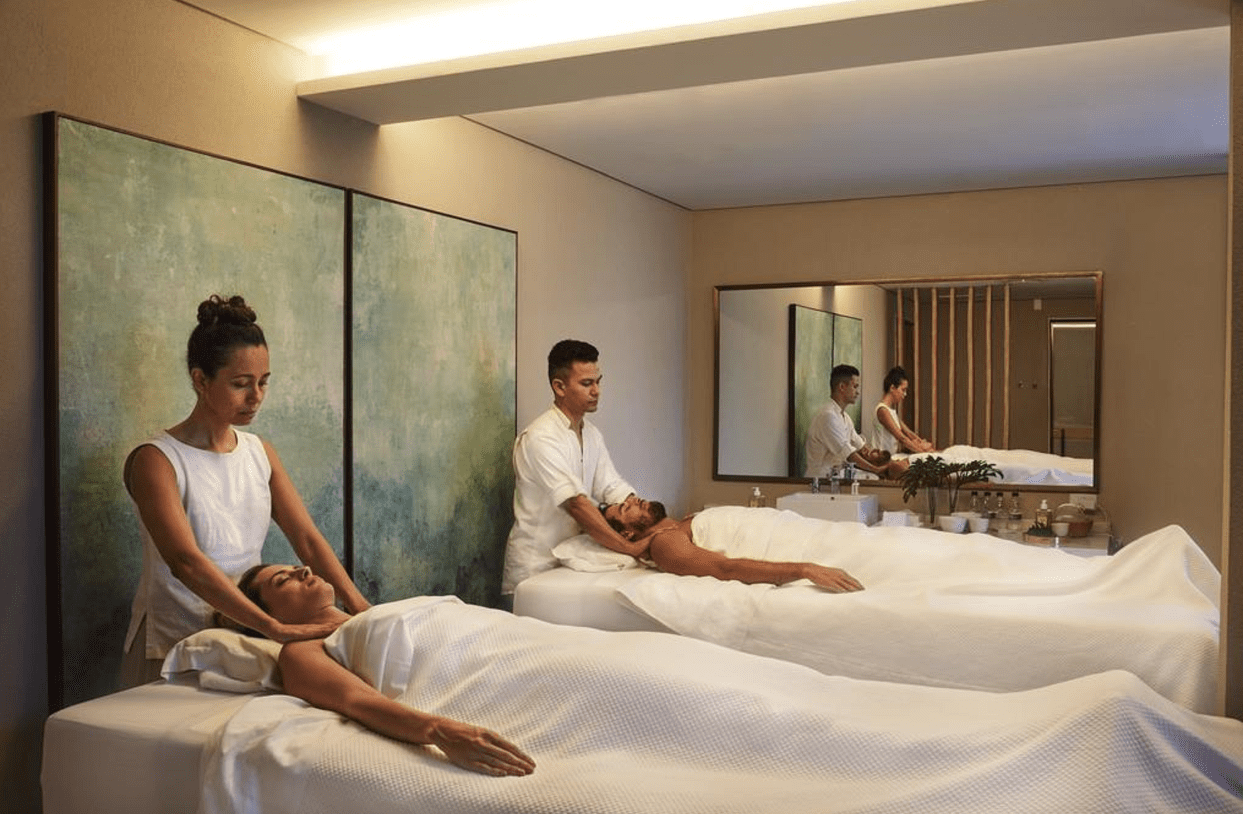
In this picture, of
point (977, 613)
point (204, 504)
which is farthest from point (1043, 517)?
point (204, 504)

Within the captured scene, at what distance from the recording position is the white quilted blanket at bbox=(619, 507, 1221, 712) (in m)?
2.75

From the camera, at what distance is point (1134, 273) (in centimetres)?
511

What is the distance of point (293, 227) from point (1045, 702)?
252 centimetres

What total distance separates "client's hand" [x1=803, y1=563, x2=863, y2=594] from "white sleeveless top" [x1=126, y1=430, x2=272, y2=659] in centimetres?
168

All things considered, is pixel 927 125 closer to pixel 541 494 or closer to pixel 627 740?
pixel 541 494

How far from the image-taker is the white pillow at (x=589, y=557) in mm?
3828

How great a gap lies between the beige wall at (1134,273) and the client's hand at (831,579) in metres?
2.33

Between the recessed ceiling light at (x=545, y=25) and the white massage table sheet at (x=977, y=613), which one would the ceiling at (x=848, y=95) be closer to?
the recessed ceiling light at (x=545, y=25)

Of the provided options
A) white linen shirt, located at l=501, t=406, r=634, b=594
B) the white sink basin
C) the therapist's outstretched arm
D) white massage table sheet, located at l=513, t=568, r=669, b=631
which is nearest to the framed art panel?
white massage table sheet, located at l=513, t=568, r=669, b=631

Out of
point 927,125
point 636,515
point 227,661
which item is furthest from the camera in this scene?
point 927,125

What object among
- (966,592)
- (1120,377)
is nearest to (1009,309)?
(1120,377)

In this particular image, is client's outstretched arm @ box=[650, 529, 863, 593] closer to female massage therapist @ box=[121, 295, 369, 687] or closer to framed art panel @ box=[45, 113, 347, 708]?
framed art panel @ box=[45, 113, 347, 708]

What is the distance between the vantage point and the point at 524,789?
1923mm

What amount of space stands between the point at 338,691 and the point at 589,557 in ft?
5.56
